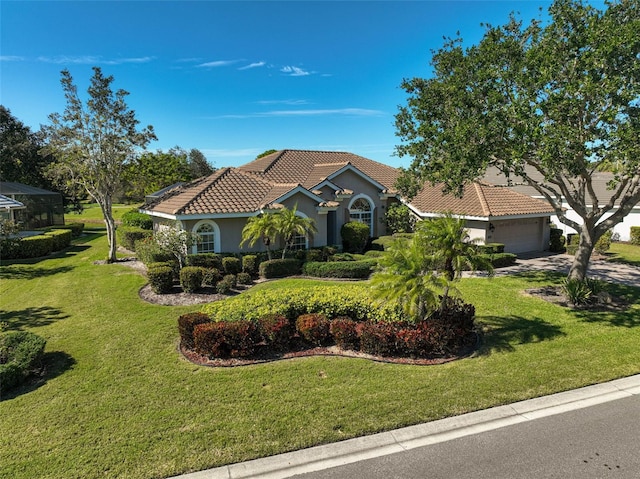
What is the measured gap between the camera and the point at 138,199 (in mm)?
73562

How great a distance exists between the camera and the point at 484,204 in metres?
24.0

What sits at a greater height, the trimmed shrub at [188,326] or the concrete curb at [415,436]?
the trimmed shrub at [188,326]

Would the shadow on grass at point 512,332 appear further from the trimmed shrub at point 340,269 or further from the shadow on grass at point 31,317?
the shadow on grass at point 31,317

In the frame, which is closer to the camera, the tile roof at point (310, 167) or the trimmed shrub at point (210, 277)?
the trimmed shrub at point (210, 277)

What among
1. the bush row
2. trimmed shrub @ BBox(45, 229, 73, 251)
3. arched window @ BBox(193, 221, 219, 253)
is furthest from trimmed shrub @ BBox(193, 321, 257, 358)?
trimmed shrub @ BBox(45, 229, 73, 251)

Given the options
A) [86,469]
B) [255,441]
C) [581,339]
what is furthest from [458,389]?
[86,469]

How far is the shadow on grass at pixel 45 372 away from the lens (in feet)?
28.2

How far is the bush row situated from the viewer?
9.95 m

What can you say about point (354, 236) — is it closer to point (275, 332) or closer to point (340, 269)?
point (340, 269)

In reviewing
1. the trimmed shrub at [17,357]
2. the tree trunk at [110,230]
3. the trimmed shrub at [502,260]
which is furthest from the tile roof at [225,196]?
the trimmed shrub at [502,260]

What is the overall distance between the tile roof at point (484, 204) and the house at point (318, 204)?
0.19 feet

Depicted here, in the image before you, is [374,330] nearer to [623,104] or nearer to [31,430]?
[31,430]

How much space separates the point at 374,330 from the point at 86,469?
21.5 feet

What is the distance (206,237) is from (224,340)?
37.5 feet
